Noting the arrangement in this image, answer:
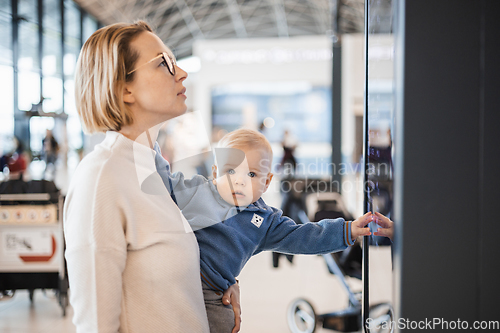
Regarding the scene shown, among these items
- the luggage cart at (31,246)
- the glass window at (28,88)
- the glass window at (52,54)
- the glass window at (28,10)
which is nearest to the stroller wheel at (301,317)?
the luggage cart at (31,246)

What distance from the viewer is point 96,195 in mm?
954

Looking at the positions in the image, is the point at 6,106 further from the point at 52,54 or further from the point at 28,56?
the point at 52,54

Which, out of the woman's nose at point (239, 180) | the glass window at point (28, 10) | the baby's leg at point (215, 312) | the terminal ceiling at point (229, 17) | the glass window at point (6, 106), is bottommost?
the baby's leg at point (215, 312)

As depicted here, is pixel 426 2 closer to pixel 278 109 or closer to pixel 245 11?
pixel 278 109

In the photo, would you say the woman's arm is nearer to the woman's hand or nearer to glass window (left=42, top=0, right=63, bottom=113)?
the woman's hand

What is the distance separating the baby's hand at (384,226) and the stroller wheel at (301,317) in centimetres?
195

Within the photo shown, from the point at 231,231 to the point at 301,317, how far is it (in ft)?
6.75

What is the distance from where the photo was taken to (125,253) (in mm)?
980

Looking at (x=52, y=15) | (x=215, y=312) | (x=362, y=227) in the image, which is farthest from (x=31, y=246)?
(x=52, y=15)

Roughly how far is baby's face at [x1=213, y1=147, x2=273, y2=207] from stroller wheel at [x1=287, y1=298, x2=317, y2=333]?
1.86 metres

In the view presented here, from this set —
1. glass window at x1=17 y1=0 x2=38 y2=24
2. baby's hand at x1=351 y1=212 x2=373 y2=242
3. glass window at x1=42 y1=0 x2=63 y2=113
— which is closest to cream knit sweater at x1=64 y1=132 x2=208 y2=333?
baby's hand at x1=351 y1=212 x2=373 y2=242

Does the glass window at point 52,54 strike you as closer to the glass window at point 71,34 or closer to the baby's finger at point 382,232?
the glass window at point 71,34

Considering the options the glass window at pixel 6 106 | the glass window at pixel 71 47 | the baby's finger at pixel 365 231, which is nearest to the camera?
the baby's finger at pixel 365 231

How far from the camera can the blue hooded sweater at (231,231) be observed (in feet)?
4.00
